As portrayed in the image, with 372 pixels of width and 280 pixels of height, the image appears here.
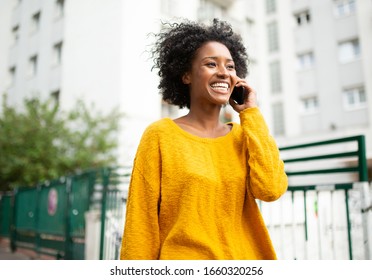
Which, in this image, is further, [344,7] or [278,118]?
[278,118]

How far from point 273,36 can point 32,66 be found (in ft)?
27.4

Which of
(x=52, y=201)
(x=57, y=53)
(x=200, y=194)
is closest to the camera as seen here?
(x=200, y=194)

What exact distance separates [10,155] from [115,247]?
4.88 meters

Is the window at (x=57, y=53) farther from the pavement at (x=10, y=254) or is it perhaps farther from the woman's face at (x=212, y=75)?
the woman's face at (x=212, y=75)

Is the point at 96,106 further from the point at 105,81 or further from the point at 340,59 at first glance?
the point at 340,59

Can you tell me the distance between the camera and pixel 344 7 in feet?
32.3

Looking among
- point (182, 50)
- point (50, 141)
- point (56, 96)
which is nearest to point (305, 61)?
point (56, 96)

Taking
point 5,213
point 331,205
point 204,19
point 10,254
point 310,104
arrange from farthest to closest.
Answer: point 310,104
point 5,213
point 10,254
point 204,19
point 331,205

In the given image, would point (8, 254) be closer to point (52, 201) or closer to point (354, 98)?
point (52, 201)

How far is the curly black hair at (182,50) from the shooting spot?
50.1 inches

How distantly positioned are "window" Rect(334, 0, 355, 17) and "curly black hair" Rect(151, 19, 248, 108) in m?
9.82

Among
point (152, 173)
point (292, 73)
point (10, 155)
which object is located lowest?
point (152, 173)
